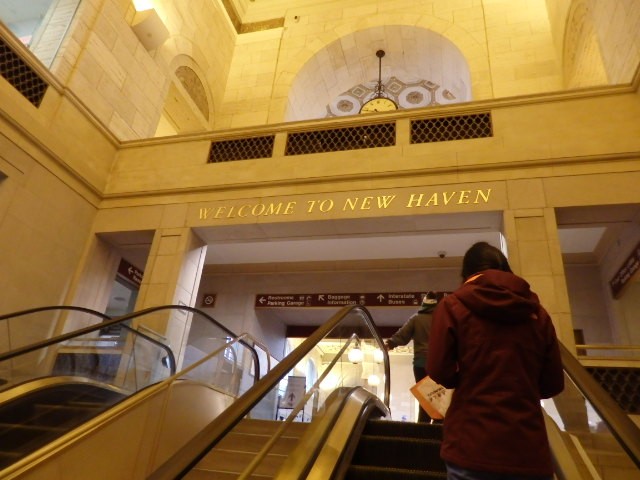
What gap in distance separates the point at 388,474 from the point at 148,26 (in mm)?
8202

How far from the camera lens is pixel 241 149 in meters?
7.21

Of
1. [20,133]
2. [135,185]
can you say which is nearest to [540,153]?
[135,185]

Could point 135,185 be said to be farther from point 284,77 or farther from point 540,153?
point 540,153

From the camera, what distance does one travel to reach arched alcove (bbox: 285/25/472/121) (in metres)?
10.3

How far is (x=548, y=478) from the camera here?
1.45 metres

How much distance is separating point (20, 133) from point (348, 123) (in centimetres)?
415

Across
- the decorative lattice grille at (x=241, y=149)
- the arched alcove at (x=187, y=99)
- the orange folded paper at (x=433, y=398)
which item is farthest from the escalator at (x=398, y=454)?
the arched alcove at (x=187, y=99)

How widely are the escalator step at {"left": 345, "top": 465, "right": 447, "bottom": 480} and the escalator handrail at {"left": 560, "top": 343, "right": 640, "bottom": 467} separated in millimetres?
937

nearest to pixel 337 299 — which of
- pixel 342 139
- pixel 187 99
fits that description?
pixel 342 139

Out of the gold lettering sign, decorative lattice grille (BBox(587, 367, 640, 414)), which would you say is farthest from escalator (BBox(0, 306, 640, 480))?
decorative lattice grille (BBox(587, 367, 640, 414))

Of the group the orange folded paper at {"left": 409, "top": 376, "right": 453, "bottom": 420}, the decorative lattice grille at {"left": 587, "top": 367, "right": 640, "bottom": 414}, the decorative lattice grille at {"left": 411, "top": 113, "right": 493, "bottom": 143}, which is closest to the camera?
the orange folded paper at {"left": 409, "top": 376, "right": 453, "bottom": 420}

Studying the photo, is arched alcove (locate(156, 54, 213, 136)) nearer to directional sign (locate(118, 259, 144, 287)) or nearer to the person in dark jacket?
directional sign (locate(118, 259, 144, 287))

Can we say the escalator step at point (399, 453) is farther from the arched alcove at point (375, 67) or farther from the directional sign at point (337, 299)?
the arched alcove at point (375, 67)

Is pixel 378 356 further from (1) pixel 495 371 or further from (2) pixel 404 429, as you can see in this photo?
(1) pixel 495 371
